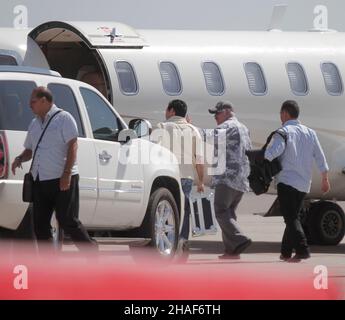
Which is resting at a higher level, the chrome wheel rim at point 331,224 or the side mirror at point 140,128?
the side mirror at point 140,128

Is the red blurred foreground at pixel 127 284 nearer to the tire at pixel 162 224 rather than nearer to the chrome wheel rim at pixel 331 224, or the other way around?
the tire at pixel 162 224

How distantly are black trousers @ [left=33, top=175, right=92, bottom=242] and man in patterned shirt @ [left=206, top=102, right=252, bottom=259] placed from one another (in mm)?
3836

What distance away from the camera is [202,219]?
540 inches

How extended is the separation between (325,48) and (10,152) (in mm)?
9444

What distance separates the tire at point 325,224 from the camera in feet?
59.9

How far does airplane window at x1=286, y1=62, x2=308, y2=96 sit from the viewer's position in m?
18.2

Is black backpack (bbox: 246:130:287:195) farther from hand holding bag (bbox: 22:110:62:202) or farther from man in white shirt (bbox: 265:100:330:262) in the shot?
hand holding bag (bbox: 22:110:62:202)

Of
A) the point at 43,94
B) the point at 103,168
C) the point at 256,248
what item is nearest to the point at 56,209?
the point at 43,94

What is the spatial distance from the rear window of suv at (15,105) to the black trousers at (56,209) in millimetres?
701

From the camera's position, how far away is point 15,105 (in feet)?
35.5

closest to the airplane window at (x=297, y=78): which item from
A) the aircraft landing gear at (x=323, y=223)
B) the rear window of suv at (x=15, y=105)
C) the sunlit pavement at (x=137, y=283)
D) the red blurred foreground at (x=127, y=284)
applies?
the aircraft landing gear at (x=323, y=223)

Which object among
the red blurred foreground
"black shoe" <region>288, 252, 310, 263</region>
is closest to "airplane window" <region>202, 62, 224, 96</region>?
"black shoe" <region>288, 252, 310, 263</region>

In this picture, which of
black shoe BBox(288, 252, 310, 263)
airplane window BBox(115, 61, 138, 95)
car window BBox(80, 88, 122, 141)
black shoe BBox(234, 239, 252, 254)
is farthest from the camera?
airplane window BBox(115, 61, 138, 95)

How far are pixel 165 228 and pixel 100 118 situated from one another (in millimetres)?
1440
